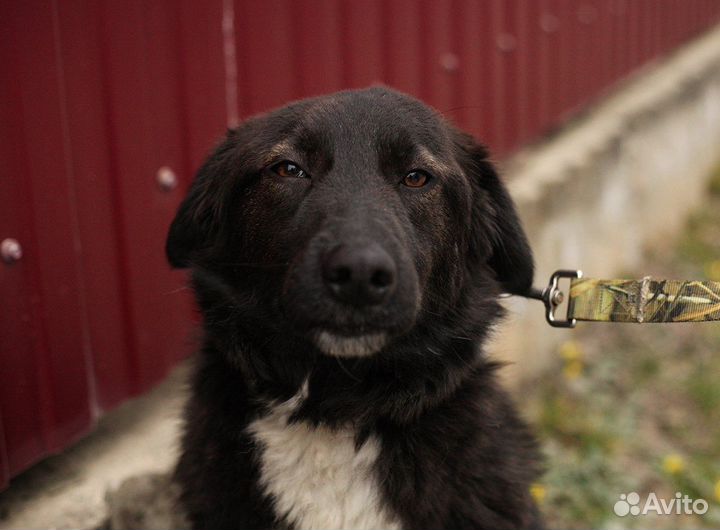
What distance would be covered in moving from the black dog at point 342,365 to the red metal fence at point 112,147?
457mm

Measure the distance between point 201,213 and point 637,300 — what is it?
1.42 metres

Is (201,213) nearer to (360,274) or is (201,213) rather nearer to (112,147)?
(112,147)

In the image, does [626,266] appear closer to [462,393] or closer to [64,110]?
[462,393]

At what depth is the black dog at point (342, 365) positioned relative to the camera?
250 cm

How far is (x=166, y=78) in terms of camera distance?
139 inches

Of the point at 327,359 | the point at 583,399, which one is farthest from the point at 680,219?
the point at 327,359

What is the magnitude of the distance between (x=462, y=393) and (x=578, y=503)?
1671 mm

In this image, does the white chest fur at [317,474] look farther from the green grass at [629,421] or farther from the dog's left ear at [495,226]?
the green grass at [629,421]

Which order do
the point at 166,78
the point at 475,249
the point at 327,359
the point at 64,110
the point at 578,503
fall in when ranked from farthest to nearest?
the point at 578,503, the point at 166,78, the point at 64,110, the point at 475,249, the point at 327,359

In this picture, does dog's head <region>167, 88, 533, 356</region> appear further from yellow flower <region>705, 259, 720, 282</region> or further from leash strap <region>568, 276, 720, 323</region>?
yellow flower <region>705, 259, 720, 282</region>

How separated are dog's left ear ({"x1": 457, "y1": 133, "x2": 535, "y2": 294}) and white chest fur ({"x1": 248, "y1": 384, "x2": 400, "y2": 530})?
80 cm

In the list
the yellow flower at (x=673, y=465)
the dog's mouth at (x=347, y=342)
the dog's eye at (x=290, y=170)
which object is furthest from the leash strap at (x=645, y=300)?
the yellow flower at (x=673, y=465)

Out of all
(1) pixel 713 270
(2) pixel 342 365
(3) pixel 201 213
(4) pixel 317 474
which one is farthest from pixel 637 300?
(1) pixel 713 270

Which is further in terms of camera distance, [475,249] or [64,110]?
[64,110]
